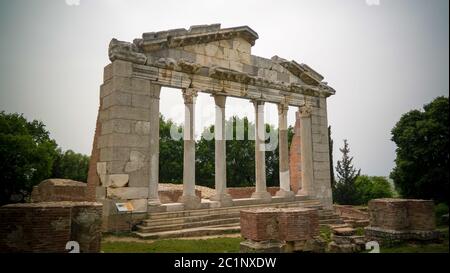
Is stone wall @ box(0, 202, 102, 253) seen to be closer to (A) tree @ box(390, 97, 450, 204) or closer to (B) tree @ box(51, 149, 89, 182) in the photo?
(A) tree @ box(390, 97, 450, 204)

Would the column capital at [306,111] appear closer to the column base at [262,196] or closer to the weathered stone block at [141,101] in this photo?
the column base at [262,196]

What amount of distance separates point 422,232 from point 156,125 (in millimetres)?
9461

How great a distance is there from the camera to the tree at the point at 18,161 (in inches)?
1030

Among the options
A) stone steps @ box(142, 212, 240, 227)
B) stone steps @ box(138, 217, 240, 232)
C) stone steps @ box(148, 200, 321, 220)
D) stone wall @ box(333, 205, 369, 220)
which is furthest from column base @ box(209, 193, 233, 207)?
stone wall @ box(333, 205, 369, 220)

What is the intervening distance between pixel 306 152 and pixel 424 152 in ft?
30.7

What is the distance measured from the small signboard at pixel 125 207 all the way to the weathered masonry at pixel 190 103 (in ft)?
0.59

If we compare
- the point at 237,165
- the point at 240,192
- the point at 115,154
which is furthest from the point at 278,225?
the point at 237,165

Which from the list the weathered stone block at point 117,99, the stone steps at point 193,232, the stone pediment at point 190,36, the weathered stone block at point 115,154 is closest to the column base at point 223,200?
the stone steps at point 193,232

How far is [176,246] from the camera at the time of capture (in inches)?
357

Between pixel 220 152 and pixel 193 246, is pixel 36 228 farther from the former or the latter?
pixel 220 152

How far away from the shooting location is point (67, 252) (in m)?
5.82

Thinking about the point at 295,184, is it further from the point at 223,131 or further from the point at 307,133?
the point at 223,131
